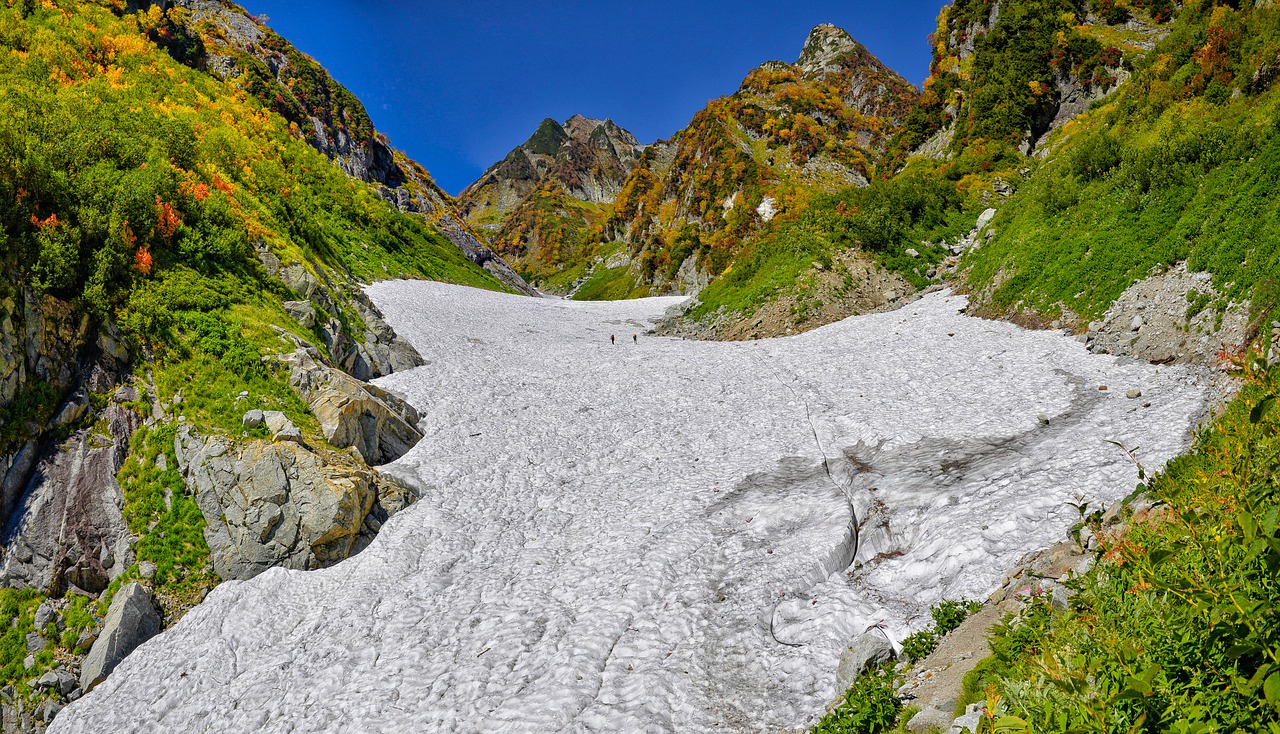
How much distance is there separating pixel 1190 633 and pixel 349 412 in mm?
19727

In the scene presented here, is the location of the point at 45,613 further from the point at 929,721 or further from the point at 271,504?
the point at 929,721

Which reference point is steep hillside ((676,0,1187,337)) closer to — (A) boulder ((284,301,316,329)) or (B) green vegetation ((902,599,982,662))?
(B) green vegetation ((902,599,982,662))

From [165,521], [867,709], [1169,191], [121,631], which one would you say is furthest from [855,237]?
[121,631]

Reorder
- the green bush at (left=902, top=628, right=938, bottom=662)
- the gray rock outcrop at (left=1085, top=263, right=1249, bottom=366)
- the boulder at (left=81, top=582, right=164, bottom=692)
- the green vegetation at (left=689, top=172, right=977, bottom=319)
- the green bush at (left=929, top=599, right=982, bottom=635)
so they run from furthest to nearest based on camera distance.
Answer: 1. the green vegetation at (left=689, top=172, right=977, bottom=319)
2. the gray rock outcrop at (left=1085, top=263, right=1249, bottom=366)
3. the boulder at (left=81, top=582, right=164, bottom=692)
4. the green bush at (left=929, top=599, right=982, bottom=635)
5. the green bush at (left=902, top=628, right=938, bottom=662)

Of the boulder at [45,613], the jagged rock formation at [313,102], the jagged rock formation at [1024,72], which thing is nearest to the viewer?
the boulder at [45,613]

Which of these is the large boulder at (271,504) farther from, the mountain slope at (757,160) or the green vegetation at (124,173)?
the mountain slope at (757,160)

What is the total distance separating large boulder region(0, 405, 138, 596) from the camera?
42.5ft

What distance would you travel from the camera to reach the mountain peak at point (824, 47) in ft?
464

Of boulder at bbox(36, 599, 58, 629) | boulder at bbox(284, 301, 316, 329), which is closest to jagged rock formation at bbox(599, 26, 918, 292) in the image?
boulder at bbox(284, 301, 316, 329)

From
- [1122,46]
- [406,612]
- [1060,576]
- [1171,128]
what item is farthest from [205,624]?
[1122,46]

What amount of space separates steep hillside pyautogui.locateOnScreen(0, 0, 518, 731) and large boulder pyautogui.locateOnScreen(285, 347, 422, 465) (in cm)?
7

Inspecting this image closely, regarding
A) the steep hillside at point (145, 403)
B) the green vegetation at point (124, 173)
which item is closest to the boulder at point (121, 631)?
the steep hillside at point (145, 403)

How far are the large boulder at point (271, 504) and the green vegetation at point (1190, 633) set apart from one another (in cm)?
1483

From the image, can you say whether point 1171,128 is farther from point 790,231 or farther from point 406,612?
point 406,612
